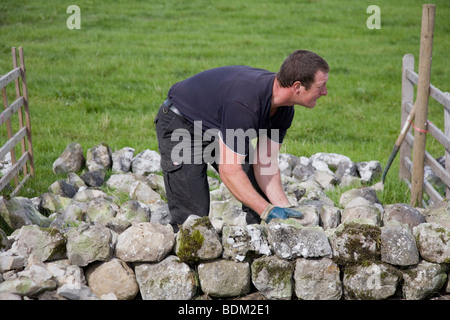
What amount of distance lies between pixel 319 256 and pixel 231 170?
801 mm

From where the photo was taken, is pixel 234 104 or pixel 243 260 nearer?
pixel 243 260

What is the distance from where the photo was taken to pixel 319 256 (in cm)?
342

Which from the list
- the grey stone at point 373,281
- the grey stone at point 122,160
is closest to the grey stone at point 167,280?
the grey stone at point 373,281

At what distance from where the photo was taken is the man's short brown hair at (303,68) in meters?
3.62

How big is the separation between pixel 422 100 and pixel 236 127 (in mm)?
2582

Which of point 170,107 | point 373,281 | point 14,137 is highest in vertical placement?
point 170,107

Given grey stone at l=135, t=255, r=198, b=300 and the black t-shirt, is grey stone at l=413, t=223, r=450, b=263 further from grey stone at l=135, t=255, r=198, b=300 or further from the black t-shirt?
grey stone at l=135, t=255, r=198, b=300

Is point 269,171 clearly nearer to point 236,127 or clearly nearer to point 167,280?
point 236,127

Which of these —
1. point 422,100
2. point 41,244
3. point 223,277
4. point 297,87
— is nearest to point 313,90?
point 297,87

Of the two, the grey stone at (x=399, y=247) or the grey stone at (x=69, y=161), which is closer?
the grey stone at (x=399, y=247)

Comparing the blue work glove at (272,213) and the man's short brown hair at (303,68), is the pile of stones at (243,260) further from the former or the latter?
the man's short brown hair at (303,68)

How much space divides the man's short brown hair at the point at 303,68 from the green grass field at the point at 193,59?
8.60 feet

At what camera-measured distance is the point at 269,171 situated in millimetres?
4410

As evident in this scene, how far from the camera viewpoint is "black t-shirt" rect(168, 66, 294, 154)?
143 inches
